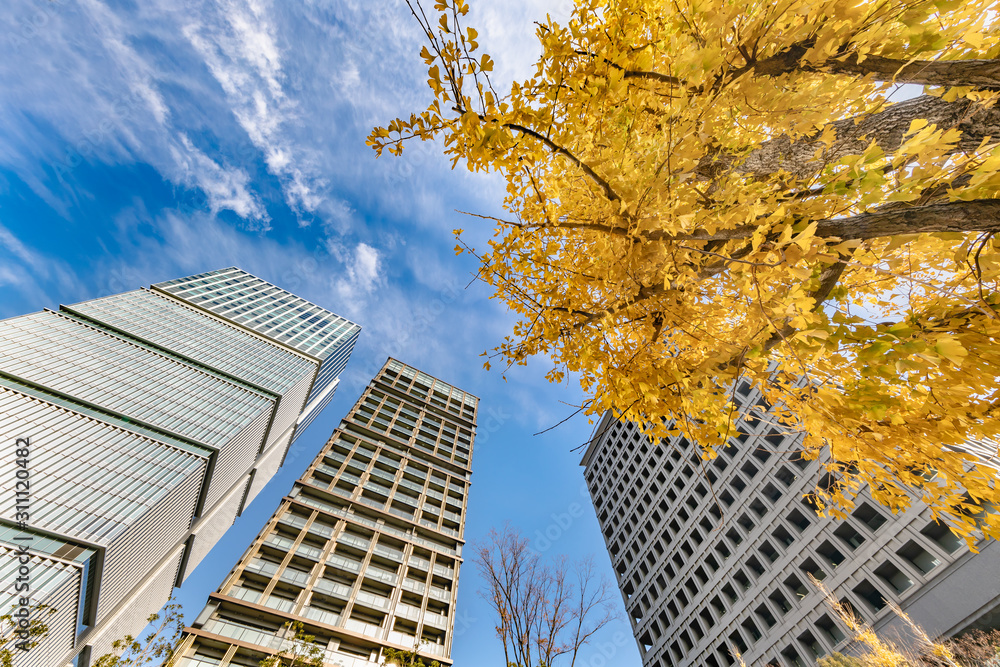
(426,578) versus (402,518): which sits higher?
(402,518)

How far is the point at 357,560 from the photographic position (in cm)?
2273

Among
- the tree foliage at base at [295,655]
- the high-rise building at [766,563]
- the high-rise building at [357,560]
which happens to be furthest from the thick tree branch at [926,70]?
the high-rise building at [357,560]

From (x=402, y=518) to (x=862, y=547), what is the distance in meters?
26.8

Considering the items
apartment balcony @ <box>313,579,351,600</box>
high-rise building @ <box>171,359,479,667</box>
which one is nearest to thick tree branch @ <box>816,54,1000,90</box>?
high-rise building @ <box>171,359,479,667</box>

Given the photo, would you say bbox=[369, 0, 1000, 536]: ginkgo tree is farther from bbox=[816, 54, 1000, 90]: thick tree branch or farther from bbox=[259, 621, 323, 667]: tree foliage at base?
bbox=[259, 621, 323, 667]: tree foliage at base

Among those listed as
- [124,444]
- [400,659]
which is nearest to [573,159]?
[400,659]

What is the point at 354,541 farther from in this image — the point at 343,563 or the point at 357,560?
the point at 343,563

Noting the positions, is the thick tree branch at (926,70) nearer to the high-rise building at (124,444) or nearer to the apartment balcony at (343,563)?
the apartment balcony at (343,563)

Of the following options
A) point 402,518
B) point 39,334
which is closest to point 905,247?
point 402,518

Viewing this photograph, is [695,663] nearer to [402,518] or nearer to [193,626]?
[402,518]

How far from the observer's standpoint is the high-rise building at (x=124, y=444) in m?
18.0

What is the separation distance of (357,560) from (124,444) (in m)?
17.8

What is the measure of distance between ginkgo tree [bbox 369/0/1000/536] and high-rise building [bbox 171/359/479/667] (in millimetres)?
20174

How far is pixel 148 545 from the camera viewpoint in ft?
71.1
